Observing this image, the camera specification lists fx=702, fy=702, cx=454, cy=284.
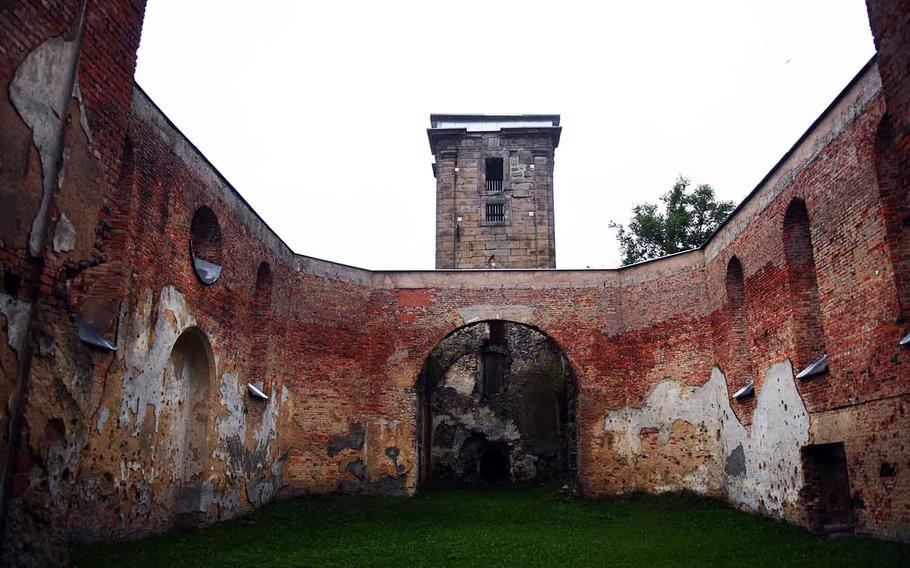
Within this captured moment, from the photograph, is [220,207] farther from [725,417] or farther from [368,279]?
[725,417]

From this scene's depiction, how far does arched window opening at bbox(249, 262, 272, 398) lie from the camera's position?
42.9 feet

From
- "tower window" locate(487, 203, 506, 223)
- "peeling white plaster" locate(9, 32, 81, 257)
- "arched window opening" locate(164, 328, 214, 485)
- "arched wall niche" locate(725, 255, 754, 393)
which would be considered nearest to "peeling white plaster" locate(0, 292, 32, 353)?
"peeling white plaster" locate(9, 32, 81, 257)

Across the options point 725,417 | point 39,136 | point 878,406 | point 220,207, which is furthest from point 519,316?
point 39,136

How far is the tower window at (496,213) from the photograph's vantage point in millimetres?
26405

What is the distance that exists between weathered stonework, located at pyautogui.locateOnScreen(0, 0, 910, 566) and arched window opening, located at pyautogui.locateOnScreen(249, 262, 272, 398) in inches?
1.7

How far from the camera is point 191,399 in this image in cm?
1088

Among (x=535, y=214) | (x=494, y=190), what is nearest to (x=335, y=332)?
(x=535, y=214)

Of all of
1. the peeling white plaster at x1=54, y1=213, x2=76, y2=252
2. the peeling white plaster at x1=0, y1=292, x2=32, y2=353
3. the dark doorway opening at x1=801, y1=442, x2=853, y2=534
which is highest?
the peeling white plaster at x1=54, y1=213, x2=76, y2=252

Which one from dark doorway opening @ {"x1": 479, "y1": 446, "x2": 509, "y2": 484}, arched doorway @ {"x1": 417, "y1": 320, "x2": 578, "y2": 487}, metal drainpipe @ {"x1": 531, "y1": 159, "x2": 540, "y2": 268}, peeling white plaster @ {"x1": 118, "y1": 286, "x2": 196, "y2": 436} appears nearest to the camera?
peeling white plaster @ {"x1": 118, "y1": 286, "x2": 196, "y2": 436}

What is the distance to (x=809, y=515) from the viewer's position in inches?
391

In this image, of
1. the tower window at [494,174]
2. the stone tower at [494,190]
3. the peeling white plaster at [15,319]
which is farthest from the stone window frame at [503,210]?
the peeling white plaster at [15,319]

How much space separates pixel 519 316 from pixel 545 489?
18.0 feet

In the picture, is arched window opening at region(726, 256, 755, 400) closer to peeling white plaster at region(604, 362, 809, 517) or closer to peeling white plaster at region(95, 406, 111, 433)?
peeling white plaster at region(604, 362, 809, 517)

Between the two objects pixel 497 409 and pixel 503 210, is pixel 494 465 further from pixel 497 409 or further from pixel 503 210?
pixel 503 210
